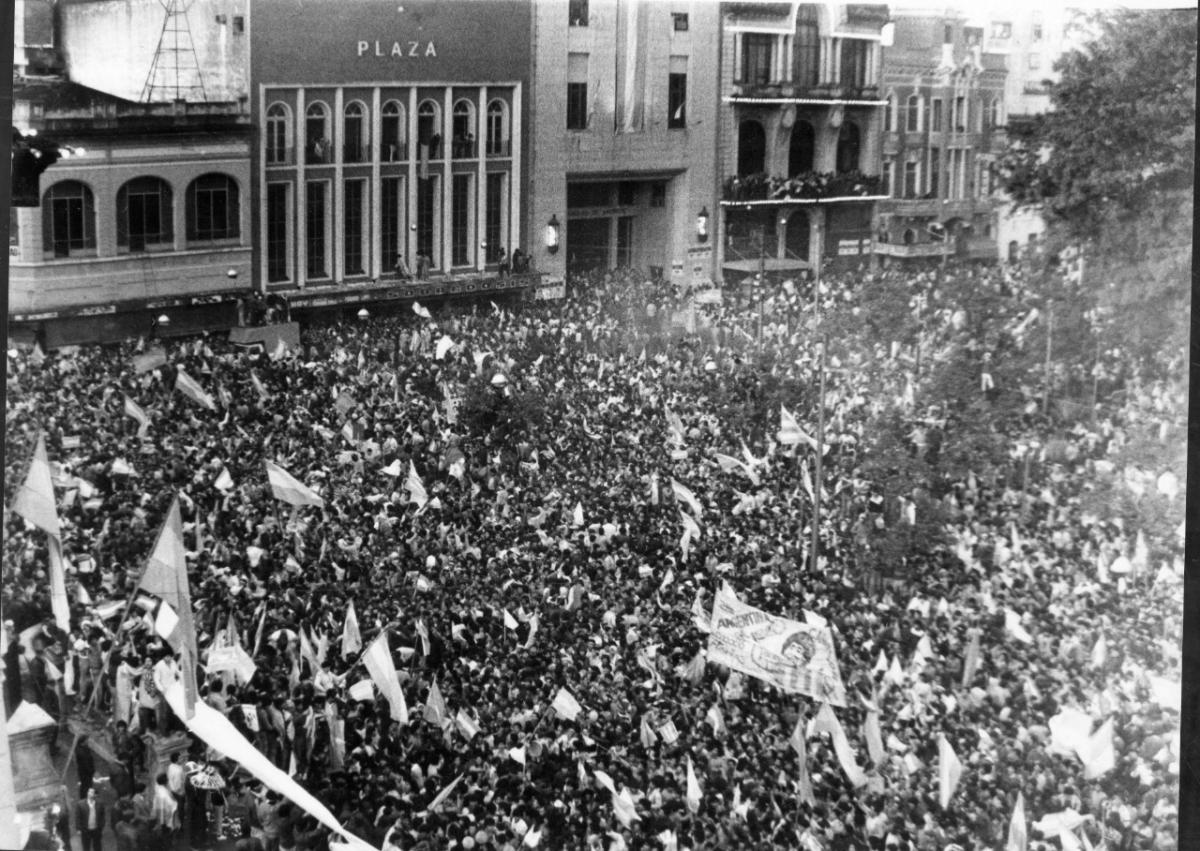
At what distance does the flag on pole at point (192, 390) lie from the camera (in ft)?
22.0

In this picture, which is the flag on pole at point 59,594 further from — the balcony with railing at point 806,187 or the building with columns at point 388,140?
the balcony with railing at point 806,187

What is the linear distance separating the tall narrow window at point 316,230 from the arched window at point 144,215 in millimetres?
506

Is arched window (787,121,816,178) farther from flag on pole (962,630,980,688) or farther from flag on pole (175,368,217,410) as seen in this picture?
flag on pole (175,368,217,410)

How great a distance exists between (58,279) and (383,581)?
5.45 feet

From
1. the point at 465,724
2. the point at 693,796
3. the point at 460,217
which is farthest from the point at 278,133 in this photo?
the point at 693,796

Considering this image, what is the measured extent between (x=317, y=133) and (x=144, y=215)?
712 mm

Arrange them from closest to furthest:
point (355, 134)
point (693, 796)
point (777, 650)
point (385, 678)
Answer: point (693, 796), point (385, 678), point (777, 650), point (355, 134)

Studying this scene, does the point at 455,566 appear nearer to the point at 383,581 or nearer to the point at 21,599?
the point at 383,581

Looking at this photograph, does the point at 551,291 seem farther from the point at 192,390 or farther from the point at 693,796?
the point at 693,796

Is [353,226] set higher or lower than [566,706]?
higher


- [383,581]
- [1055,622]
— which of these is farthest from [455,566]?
[1055,622]

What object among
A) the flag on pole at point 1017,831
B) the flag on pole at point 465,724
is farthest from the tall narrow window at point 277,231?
the flag on pole at point 1017,831

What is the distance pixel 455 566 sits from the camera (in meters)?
6.70

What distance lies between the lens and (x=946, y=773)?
6391mm
